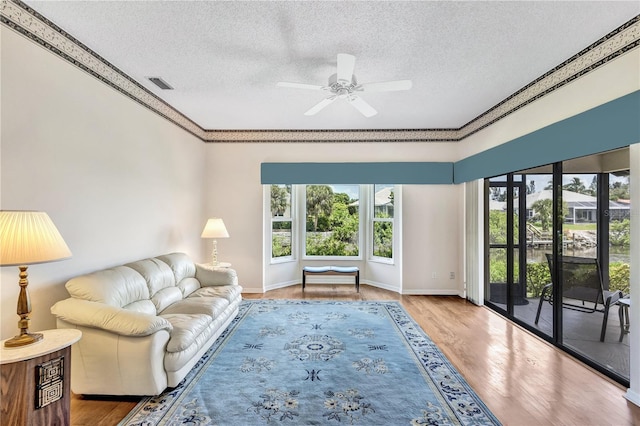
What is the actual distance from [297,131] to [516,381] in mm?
4528

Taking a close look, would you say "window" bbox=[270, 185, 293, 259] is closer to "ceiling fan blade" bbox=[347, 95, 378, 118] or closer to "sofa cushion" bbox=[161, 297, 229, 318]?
"sofa cushion" bbox=[161, 297, 229, 318]

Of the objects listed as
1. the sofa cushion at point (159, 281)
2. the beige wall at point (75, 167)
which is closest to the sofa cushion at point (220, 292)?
the sofa cushion at point (159, 281)

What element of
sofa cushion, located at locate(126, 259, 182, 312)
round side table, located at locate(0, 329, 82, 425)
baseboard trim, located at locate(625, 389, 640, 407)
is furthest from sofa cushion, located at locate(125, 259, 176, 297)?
baseboard trim, located at locate(625, 389, 640, 407)

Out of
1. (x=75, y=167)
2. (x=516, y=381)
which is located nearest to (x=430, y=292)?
(x=516, y=381)

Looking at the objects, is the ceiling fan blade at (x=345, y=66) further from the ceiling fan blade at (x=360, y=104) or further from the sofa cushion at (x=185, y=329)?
the sofa cushion at (x=185, y=329)

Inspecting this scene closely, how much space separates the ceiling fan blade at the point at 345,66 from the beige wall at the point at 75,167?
2.32 m

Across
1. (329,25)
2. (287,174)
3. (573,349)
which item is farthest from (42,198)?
(573,349)

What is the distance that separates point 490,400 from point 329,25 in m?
3.18

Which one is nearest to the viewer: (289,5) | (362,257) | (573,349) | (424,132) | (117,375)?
(289,5)

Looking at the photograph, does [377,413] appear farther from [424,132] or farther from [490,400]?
[424,132]

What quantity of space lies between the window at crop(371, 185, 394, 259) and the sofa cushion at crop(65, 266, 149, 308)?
4220 millimetres

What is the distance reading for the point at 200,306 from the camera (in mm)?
3125

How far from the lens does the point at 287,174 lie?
5301 mm

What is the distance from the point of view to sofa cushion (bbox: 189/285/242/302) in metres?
3.63
